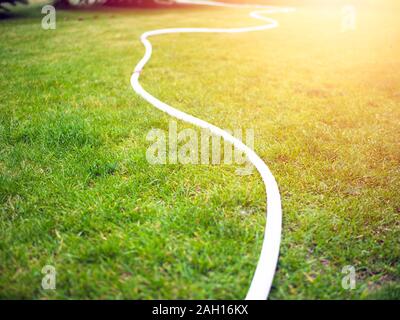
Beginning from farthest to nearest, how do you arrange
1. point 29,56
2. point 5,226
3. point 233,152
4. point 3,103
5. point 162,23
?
point 162,23
point 29,56
point 3,103
point 233,152
point 5,226

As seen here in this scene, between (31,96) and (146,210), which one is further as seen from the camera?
(31,96)

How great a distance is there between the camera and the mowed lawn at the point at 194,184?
192 cm

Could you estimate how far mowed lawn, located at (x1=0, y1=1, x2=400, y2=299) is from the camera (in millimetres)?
1918

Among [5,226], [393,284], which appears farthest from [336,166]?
[5,226]

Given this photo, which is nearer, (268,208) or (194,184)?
(268,208)

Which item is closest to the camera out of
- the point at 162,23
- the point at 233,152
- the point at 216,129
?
the point at 233,152

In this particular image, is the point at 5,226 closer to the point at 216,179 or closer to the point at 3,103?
the point at 216,179

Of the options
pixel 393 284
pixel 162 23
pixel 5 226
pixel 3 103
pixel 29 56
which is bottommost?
pixel 393 284

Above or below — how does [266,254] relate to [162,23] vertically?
below

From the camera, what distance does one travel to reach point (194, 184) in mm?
2672

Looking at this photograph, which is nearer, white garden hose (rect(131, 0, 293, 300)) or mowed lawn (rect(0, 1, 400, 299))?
white garden hose (rect(131, 0, 293, 300))

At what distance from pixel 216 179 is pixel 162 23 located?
8.60 m

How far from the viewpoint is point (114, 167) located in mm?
2842

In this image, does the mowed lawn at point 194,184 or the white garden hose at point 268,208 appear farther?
the mowed lawn at point 194,184
